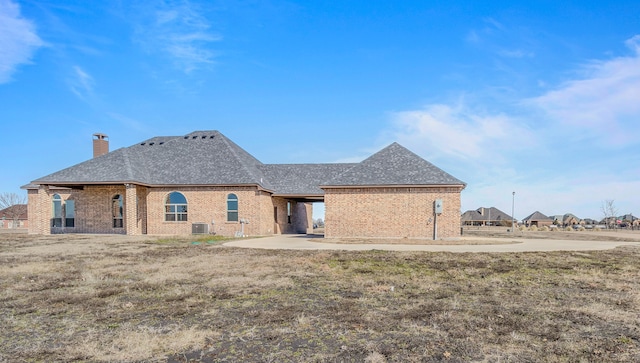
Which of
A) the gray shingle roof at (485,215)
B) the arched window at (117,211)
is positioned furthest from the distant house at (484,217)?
the arched window at (117,211)

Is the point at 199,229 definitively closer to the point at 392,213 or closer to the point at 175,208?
the point at 175,208

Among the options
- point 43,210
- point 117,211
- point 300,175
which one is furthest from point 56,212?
point 300,175

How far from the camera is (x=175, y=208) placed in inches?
1097

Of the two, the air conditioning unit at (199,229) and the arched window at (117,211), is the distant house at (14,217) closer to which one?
the arched window at (117,211)

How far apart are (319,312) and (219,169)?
2362 cm

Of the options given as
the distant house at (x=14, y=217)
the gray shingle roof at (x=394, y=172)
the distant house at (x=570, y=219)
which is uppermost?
the gray shingle roof at (x=394, y=172)

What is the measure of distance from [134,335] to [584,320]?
6.57m

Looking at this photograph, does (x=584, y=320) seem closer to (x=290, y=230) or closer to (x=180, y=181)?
(x=180, y=181)

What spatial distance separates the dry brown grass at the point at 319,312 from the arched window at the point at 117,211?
57.6 feet

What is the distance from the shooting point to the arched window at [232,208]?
2730 cm

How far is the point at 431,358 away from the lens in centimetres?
436

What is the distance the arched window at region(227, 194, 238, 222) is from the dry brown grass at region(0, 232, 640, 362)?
1542 cm

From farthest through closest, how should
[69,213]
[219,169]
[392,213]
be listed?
1. [69,213]
2. [219,169]
3. [392,213]

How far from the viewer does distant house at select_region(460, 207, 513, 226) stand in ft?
301
